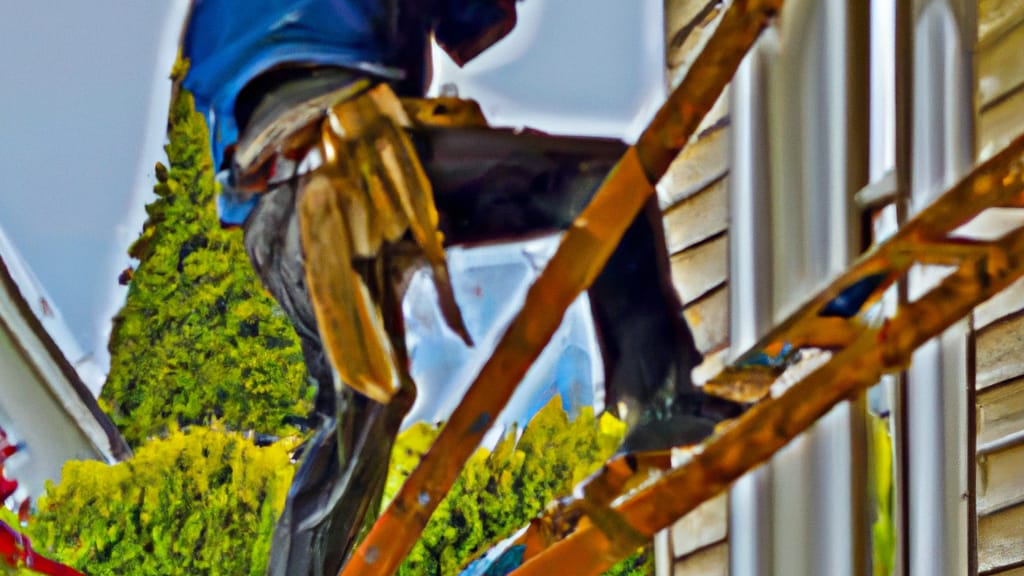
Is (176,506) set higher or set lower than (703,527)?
higher

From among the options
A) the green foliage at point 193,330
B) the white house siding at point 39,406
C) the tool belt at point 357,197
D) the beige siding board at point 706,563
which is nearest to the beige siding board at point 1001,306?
the beige siding board at point 706,563

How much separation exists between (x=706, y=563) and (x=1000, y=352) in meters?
0.51

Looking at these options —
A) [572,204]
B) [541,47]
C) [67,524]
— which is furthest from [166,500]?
[541,47]

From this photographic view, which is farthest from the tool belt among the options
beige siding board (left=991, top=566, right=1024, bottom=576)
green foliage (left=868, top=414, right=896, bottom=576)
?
beige siding board (left=991, top=566, right=1024, bottom=576)

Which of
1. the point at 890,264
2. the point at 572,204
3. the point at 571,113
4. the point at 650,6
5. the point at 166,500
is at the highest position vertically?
the point at 650,6

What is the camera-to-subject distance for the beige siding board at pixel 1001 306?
158 centimetres

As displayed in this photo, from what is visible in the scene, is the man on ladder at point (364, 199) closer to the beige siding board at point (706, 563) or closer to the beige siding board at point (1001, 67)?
the beige siding board at point (706, 563)

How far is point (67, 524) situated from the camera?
5.47 ft

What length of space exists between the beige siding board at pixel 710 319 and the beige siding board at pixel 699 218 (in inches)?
3.3

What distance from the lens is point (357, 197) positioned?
1635 millimetres

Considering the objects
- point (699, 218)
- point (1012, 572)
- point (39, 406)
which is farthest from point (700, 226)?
point (39, 406)

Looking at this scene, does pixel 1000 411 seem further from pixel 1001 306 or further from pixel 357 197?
pixel 357 197

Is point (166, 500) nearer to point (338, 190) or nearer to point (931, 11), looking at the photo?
point (338, 190)

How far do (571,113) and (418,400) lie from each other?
1.53ft
